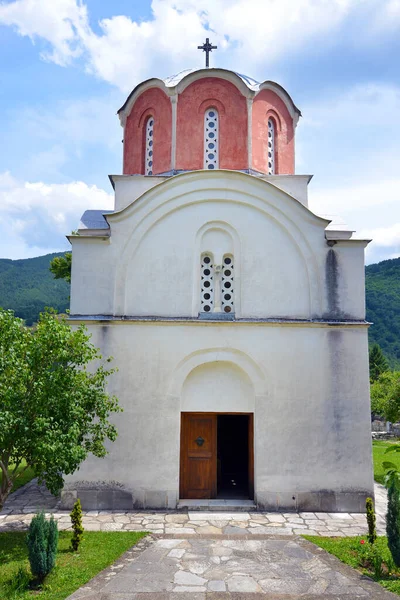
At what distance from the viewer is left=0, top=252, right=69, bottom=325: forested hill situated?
55250 mm

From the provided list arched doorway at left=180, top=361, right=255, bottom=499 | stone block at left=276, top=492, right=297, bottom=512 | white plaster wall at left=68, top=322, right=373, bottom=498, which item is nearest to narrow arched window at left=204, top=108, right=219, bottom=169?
white plaster wall at left=68, top=322, right=373, bottom=498

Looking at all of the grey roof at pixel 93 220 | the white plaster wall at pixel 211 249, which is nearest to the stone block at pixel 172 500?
the white plaster wall at pixel 211 249

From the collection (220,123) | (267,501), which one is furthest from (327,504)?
(220,123)

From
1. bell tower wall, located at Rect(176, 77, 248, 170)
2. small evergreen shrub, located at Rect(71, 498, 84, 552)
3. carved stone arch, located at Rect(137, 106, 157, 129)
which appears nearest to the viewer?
small evergreen shrub, located at Rect(71, 498, 84, 552)

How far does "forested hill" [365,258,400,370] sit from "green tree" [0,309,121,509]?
47505mm

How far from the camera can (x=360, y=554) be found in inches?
301

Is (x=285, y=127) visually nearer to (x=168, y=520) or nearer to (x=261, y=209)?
(x=261, y=209)

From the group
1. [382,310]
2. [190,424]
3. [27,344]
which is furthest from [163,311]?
[382,310]

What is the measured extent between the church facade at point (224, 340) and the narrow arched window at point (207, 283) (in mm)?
24

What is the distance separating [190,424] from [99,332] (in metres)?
2.81

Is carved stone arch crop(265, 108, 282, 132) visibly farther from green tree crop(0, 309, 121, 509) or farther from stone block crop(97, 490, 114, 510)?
stone block crop(97, 490, 114, 510)

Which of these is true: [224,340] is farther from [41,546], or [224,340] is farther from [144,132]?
[144,132]

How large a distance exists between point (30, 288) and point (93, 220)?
→ 56.4 m

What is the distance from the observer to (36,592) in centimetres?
635
